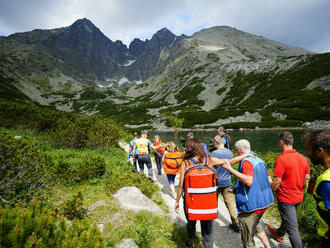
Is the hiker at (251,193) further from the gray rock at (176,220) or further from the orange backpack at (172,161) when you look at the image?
the orange backpack at (172,161)

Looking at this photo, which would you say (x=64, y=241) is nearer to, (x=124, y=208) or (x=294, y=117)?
(x=124, y=208)

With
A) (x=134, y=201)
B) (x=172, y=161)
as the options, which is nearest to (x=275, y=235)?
(x=172, y=161)

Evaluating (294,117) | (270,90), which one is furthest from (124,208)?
(270,90)

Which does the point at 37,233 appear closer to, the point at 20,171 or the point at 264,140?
the point at 20,171

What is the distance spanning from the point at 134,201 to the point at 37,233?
4.53 meters

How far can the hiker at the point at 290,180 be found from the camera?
4.41 meters

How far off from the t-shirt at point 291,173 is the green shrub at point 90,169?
8.28m

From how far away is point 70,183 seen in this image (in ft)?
28.1

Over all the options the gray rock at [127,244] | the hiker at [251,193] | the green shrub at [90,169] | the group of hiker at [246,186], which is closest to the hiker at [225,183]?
the group of hiker at [246,186]

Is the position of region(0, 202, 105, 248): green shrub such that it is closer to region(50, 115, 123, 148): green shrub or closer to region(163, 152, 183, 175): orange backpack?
region(163, 152, 183, 175): orange backpack

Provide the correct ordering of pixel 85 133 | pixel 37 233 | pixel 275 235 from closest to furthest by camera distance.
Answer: pixel 37 233 → pixel 275 235 → pixel 85 133

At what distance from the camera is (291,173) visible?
4.42 metres

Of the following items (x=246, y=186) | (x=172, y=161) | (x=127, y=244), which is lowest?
(x=127, y=244)

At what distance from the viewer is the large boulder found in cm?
659
